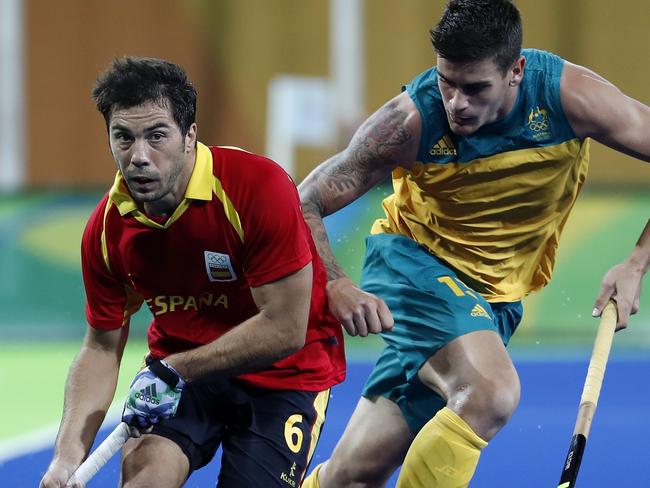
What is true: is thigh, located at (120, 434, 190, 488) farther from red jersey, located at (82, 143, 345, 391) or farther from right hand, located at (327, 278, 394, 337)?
right hand, located at (327, 278, 394, 337)

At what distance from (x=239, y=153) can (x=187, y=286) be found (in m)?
0.39

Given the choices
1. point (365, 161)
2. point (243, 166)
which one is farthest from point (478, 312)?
point (243, 166)

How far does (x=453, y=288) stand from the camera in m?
3.89

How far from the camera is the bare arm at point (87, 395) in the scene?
3400mm

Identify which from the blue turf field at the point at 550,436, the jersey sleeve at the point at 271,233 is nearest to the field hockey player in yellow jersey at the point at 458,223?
the jersey sleeve at the point at 271,233

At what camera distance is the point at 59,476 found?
333 cm

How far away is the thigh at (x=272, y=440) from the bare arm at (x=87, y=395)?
0.36 meters

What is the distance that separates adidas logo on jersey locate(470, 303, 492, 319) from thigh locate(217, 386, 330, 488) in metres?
0.53

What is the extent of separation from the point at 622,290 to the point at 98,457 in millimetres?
1707

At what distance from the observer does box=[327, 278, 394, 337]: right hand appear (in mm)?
3467

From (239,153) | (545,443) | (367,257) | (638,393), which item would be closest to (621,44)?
(638,393)

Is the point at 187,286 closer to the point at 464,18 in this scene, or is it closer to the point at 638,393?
the point at 464,18

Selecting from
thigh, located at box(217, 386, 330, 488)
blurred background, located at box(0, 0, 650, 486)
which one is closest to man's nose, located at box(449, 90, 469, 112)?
thigh, located at box(217, 386, 330, 488)

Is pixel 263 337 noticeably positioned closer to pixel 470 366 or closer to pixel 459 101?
pixel 470 366
